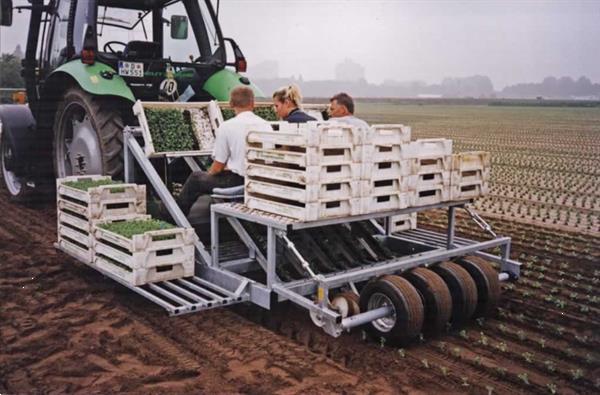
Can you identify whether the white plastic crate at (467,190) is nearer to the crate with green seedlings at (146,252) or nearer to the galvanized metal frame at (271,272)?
the galvanized metal frame at (271,272)

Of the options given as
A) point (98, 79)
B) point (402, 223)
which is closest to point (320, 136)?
point (402, 223)

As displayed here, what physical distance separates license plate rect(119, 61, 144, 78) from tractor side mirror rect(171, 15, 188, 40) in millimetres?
1101

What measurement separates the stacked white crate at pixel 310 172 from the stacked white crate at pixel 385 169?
7 cm

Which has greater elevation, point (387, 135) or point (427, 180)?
point (387, 135)

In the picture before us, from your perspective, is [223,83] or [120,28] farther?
[223,83]

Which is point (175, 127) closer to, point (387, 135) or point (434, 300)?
point (387, 135)

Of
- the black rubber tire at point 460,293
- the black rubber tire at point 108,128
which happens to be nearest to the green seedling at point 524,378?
the black rubber tire at point 460,293

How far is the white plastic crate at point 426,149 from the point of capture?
16.3 feet

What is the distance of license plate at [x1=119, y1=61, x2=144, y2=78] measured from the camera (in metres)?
6.88

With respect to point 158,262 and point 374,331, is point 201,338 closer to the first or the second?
point 158,262

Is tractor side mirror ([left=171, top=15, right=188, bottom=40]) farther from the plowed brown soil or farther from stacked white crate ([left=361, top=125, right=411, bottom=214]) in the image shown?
stacked white crate ([left=361, top=125, right=411, bottom=214])

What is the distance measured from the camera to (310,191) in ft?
14.3

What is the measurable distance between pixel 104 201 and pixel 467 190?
3.20 metres

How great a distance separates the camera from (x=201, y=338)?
14.6 feet
